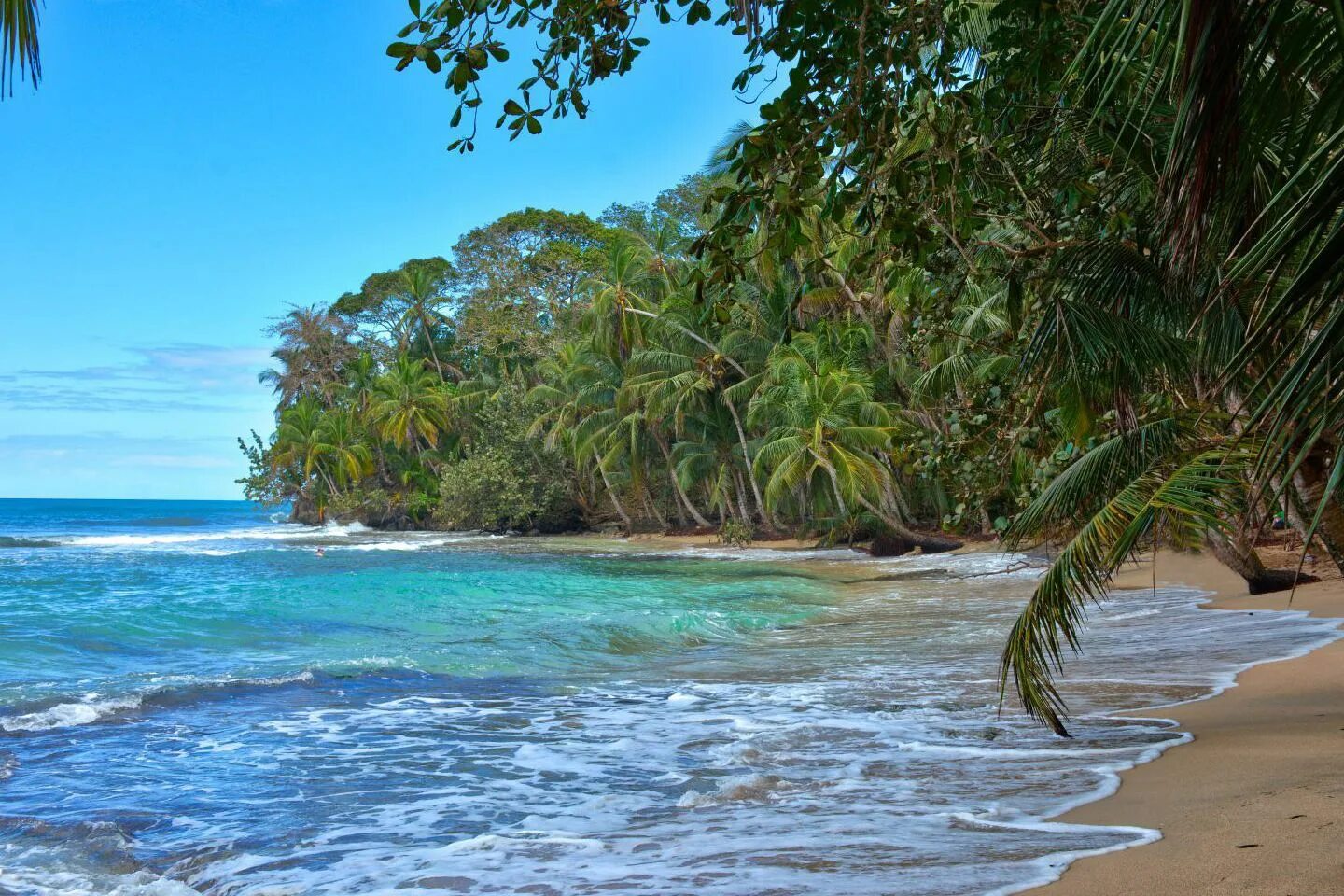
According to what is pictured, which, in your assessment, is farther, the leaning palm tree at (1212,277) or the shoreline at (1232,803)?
the shoreline at (1232,803)

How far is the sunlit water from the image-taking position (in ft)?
12.6

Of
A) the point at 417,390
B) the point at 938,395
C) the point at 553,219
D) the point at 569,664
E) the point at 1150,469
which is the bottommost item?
the point at 569,664

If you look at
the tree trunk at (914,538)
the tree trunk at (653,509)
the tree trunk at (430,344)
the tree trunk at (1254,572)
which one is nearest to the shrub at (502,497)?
the tree trunk at (653,509)

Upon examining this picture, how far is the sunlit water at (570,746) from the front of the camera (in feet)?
12.6

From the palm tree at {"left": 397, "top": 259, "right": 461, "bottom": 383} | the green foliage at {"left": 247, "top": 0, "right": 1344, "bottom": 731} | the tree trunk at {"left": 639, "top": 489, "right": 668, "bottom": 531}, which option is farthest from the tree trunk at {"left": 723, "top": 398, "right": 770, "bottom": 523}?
the palm tree at {"left": 397, "top": 259, "right": 461, "bottom": 383}

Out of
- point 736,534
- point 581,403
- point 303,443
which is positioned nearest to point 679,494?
point 581,403

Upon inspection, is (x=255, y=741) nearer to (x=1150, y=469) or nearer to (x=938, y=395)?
(x=1150, y=469)

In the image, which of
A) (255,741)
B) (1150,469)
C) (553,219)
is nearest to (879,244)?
(1150,469)

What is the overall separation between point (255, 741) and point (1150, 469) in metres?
5.42

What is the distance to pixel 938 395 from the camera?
12.7m

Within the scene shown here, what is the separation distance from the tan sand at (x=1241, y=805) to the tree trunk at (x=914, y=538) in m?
18.5

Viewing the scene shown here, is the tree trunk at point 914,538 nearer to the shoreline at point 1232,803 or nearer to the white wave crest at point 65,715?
the shoreline at point 1232,803

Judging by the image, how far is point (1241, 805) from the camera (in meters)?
3.72

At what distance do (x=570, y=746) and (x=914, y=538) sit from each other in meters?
20.2
